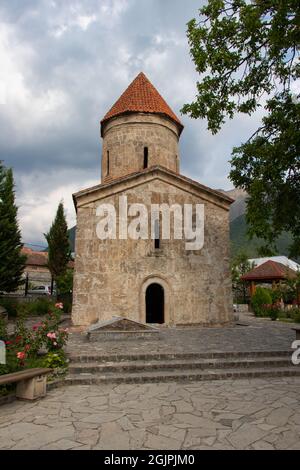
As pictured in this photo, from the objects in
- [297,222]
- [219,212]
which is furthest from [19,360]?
[219,212]

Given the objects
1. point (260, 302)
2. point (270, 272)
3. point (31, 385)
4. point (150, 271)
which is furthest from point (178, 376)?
point (270, 272)

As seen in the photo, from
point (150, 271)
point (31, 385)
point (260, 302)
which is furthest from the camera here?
point (260, 302)

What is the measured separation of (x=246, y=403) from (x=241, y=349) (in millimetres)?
2929

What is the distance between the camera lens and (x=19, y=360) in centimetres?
544

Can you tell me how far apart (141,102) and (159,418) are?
1481cm

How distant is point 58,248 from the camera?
27.6 m

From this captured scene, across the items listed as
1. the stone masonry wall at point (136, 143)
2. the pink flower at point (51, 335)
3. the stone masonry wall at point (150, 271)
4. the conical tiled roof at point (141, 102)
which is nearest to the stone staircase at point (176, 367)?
the pink flower at point (51, 335)

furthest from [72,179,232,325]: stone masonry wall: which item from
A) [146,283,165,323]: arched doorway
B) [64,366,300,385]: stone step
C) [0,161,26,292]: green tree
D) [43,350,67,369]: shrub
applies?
[0,161,26,292]: green tree

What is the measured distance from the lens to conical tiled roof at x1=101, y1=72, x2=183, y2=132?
50.4 ft

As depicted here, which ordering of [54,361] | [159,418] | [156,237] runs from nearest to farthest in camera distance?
[159,418] < [54,361] < [156,237]

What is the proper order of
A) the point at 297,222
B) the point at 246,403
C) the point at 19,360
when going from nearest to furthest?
1. the point at 246,403
2. the point at 19,360
3. the point at 297,222

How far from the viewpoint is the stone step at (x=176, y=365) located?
627 cm

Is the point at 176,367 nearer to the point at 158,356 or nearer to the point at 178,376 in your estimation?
the point at 178,376
